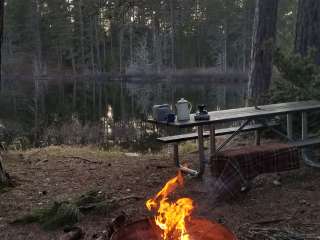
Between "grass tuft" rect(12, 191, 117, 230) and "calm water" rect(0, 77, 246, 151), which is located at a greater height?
"grass tuft" rect(12, 191, 117, 230)

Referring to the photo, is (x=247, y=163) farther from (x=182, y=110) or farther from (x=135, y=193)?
(x=135, y=193)

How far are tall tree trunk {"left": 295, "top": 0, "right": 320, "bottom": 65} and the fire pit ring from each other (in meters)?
6.74

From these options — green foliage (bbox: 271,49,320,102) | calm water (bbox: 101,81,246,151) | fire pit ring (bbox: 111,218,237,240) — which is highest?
green foliage (bbox: 271,49,320,102)

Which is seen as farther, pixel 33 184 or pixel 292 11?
pixel 292 11

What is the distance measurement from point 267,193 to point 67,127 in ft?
36.0

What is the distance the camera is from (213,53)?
57.8 m

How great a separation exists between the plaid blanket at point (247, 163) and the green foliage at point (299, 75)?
2.51 m

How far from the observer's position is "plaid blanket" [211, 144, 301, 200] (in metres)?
5.96

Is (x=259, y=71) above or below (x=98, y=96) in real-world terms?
above

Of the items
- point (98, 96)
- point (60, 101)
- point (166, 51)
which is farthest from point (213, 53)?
point (60, 101)

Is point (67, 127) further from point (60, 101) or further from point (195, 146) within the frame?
point (60, 101)

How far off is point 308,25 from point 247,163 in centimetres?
489

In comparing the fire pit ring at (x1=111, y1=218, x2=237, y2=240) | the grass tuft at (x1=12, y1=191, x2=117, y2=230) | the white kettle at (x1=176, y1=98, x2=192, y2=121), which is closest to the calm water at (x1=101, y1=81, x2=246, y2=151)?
the white kettle at (x1=176, y1=98, x2=192, y2=121)

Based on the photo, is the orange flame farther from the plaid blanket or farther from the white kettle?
the white kettle
